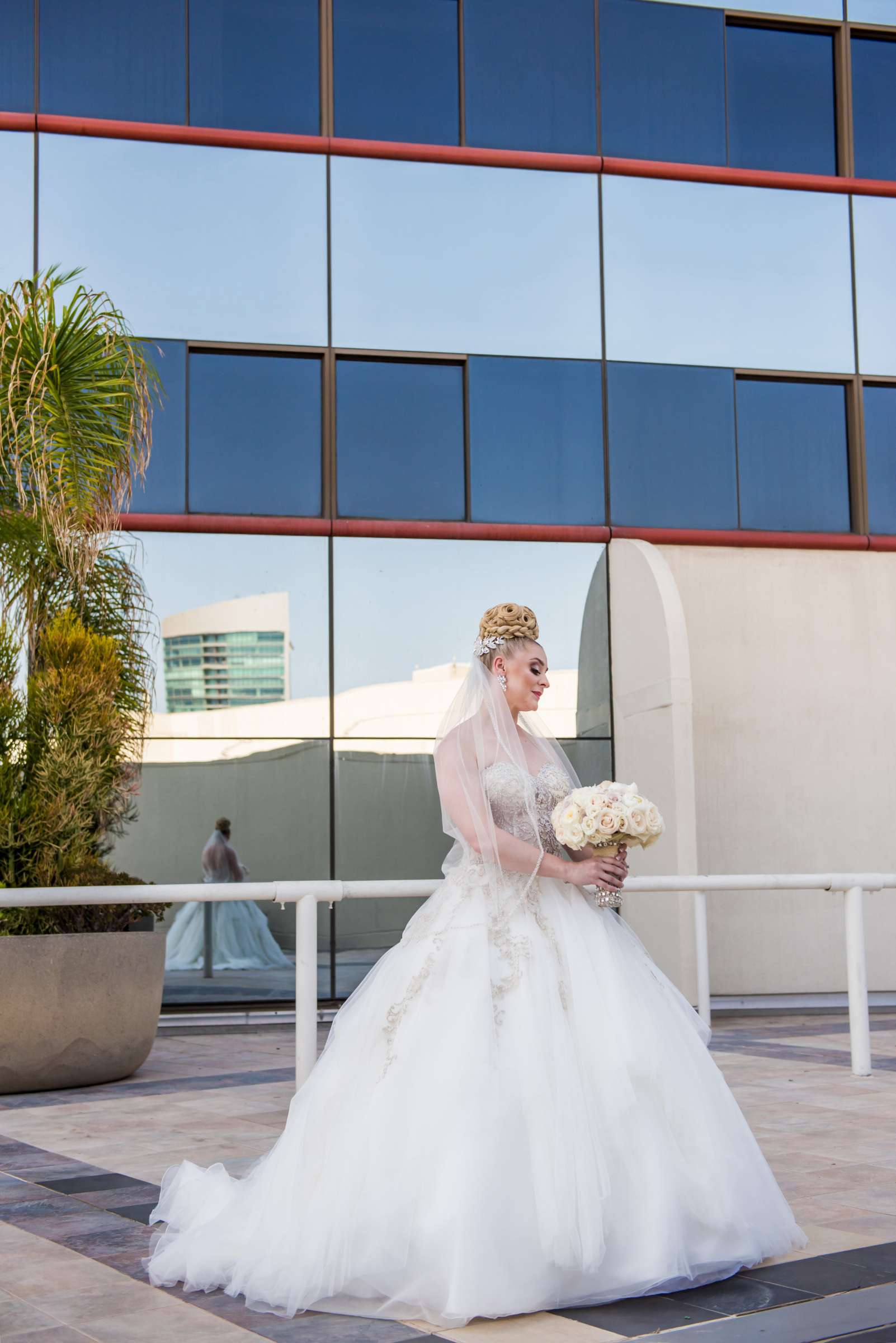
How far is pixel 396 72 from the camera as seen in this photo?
1240 centimetres

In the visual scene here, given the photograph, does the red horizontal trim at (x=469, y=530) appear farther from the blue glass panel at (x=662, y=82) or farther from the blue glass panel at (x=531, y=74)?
the blue glass panel at (x=662, y=82)

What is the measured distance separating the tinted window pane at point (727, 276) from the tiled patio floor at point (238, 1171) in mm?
6663

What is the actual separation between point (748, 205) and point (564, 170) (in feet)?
5.93

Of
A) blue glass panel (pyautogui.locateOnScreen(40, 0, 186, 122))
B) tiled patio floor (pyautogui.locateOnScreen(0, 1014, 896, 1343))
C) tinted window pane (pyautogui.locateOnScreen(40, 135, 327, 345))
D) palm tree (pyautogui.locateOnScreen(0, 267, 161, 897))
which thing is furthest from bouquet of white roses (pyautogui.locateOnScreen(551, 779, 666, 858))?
blue glass panel (pyautogui.locateOnScreen(40, 0, 186, 122))

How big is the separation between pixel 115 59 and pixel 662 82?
193 inches

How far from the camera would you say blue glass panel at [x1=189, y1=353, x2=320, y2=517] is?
11.6 metres

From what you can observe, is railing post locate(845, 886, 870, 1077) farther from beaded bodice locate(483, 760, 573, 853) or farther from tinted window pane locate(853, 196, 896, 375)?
tinted window pane locate(853, 196, 896, 375)

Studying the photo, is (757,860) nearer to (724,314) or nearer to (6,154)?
(724,314)

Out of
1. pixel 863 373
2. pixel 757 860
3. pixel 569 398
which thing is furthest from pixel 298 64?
pixel 757 860

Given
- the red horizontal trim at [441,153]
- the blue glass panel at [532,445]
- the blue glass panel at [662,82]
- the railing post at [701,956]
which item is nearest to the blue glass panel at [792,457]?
the blue glass panel at [532,445]

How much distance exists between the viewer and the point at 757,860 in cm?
1204

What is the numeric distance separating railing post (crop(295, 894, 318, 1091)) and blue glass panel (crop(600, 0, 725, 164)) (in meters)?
8.84

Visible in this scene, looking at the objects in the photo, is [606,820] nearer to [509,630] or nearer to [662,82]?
[509,630]

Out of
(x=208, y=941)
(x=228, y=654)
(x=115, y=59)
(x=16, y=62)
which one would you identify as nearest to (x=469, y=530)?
(x=228, y=654)
